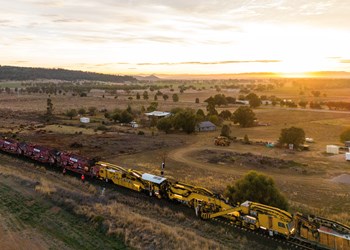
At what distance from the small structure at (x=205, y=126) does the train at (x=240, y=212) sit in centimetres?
4195

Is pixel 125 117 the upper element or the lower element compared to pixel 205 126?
upper

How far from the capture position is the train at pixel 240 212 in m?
22.8

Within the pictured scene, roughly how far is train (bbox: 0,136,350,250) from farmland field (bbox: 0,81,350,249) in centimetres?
105

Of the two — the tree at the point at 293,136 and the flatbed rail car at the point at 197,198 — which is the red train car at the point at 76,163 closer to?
the flatbed rail car at the point at 197,198

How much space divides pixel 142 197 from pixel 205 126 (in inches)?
1873

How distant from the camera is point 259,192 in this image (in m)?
28.6

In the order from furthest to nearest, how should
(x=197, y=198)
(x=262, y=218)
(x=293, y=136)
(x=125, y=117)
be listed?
1. (x=125, y=117)
2. (x=293, y=136)
3. (x=197, y=198)
4. (x=262, y=218)

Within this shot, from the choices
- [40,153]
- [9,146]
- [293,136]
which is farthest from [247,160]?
[9,146]

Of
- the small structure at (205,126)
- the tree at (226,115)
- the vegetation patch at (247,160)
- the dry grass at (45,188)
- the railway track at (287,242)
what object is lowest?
the vegetation patch at (247,160)

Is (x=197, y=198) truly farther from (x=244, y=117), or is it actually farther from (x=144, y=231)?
(x=244, y=117)

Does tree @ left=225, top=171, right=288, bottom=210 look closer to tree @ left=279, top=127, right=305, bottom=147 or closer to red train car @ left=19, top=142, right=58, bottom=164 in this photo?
red train car @ left=19, top=142, right=58, bottom=164

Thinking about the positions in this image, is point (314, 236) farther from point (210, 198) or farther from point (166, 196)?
point (166, 196)

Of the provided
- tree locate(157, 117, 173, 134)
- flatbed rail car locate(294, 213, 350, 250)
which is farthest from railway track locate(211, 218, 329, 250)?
tree locate(157, 117, 173, 134)

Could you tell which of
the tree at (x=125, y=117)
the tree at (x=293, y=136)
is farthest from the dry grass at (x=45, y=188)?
the tree at (x=125, y=117)
